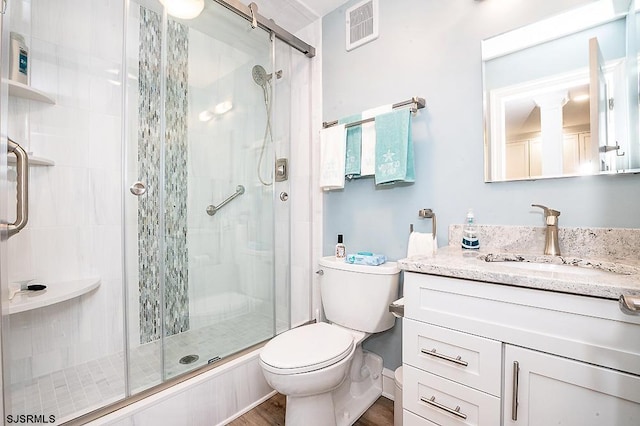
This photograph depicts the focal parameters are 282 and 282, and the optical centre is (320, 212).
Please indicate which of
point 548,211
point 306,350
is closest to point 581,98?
point 548,211

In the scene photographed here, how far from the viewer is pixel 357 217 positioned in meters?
1.75

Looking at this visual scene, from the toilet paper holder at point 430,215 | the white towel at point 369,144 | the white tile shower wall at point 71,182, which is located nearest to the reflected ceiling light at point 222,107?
the white tile shower wall at point 71,182

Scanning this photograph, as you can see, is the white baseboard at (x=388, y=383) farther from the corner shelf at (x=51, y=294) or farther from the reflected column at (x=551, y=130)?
the corner shelf at (x=51, y=294)

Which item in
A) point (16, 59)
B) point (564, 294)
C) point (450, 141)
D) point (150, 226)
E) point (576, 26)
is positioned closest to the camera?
point (564, 294)

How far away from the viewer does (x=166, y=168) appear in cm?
150

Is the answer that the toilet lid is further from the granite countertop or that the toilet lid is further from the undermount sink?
the undermount sink

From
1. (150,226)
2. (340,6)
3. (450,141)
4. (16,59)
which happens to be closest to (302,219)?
(150,226)

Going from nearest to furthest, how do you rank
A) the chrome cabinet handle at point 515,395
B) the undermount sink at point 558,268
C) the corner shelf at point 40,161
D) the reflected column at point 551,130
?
the chrome cabinet handle at point 515,395
the undermount sink at point 558,268
the reflected column at point 551,130
the corner shelf at point 40,161

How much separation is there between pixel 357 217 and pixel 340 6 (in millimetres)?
1372

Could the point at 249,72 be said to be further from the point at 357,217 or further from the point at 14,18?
the point at 357,217

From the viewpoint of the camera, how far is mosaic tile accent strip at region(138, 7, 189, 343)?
149 centimetres

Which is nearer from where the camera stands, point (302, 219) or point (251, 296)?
point (251, 296)

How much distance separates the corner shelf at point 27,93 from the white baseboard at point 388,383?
2.18 meters

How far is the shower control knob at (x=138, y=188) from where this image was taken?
4.58 feet
